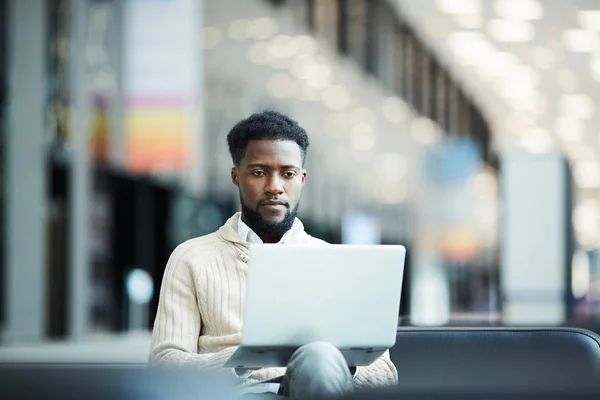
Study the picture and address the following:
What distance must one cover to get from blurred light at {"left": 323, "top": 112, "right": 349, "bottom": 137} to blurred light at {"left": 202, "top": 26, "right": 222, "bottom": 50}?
161 inches

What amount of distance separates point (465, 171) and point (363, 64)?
3.80m

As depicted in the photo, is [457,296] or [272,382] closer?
[272,382]

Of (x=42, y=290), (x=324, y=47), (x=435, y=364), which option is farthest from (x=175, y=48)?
(x=435, y=364)

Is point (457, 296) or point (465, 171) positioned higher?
point (465, 171)

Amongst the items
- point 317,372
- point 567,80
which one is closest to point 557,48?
point 567,80

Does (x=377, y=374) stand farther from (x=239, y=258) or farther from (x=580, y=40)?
(x=580, y=40)

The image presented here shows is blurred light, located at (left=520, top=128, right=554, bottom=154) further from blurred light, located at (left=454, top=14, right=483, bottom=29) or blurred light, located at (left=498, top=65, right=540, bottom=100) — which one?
blurred light, located at (left=454, top=14, right=483, bottom=29)

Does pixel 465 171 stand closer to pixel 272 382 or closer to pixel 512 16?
pixel 512 16

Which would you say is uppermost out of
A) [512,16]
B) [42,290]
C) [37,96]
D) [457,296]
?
[512,16]

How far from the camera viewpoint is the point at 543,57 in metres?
18.2

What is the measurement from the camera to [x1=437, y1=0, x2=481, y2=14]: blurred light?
592 inches

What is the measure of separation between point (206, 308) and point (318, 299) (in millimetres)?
466

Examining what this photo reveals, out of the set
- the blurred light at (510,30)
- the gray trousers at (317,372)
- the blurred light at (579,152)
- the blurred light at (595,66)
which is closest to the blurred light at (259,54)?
the blurred light at (510,30)

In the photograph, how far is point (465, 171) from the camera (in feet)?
→ 63.4
